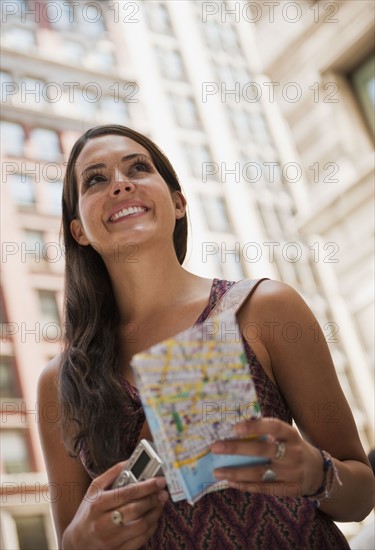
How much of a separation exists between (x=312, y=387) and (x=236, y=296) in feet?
0.86

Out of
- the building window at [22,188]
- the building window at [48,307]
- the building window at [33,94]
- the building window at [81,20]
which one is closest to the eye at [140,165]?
the building window at [48,307]

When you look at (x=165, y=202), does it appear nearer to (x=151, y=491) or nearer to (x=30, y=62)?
(x=151, y=491)

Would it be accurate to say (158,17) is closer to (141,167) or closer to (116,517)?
(141,167)

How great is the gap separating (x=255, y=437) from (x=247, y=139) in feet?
63.2

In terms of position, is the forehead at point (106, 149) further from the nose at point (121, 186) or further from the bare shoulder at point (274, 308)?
the bare shoulder at point (274, 308)

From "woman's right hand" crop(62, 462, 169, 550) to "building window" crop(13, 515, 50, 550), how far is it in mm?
4921

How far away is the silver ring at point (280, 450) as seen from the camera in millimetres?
1150

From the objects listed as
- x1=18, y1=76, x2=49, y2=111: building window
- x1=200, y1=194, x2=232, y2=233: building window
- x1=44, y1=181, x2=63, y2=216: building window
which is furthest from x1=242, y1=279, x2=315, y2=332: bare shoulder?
x1=200, y1=194, x2=232, y2=233: building window

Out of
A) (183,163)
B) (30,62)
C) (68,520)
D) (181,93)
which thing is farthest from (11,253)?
(68,520)

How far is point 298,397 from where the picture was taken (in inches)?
61.4

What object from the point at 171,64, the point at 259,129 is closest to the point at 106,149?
the point at 171,64

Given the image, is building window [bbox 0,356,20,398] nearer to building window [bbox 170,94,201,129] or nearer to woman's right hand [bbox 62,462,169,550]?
woman's right hand [bbox 62,462,169,550]

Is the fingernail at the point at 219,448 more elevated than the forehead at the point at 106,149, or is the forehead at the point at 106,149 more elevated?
the forehead at the point at 106,149

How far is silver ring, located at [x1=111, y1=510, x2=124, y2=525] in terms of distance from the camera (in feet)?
4.20
